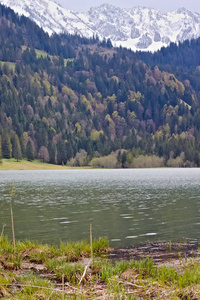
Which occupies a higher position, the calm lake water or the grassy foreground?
the grassy foreground

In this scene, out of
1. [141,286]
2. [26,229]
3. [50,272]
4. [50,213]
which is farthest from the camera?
[50,213]

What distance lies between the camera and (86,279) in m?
17.0

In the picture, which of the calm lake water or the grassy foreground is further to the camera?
the calm lake water

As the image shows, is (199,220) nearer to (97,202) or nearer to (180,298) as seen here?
(97,202)

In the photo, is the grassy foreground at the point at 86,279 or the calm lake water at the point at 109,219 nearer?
the grassy foreground at the point at 86,279

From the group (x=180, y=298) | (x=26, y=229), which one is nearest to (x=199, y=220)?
(x=26, y=229)

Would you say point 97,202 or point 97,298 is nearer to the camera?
point 97,298

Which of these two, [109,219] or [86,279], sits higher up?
[86,279]

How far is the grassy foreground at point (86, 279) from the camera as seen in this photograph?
1431cm

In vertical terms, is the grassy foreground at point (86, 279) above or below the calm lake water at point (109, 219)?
above

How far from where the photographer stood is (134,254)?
24375mm

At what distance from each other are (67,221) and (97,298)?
2915 cm

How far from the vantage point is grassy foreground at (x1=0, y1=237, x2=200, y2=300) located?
47.0 feet

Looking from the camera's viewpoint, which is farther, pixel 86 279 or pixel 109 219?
pixel 109 219
